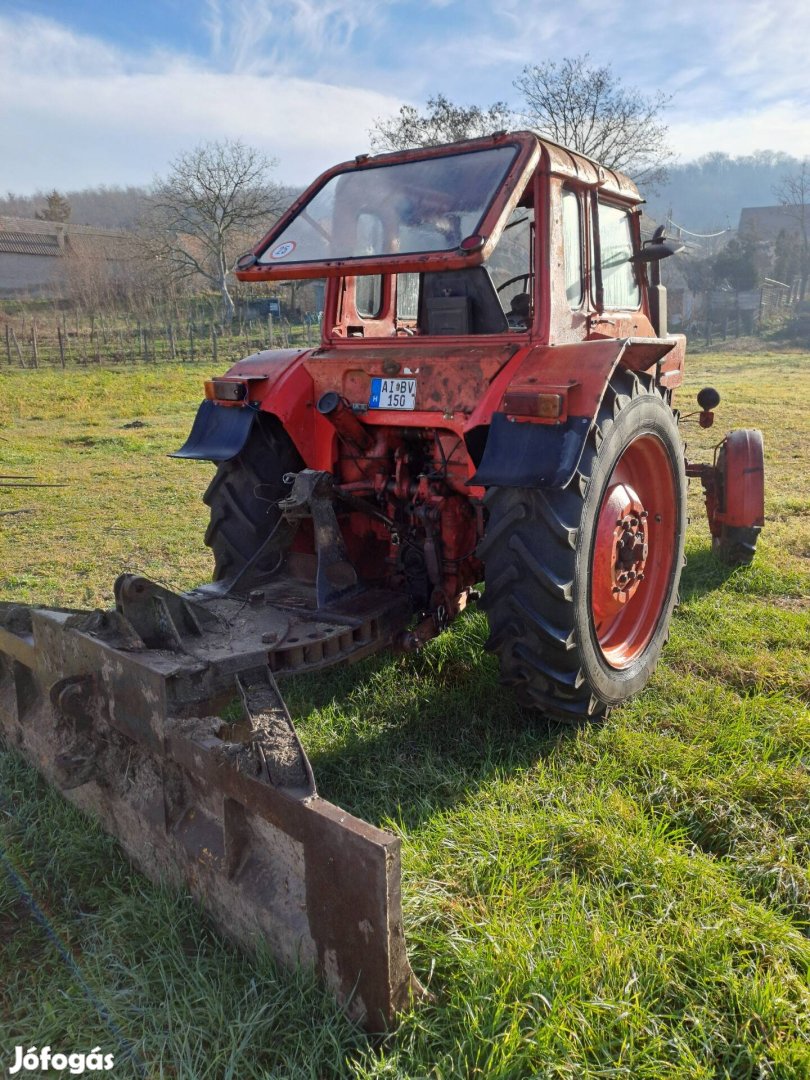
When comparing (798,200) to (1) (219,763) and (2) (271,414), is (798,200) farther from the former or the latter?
(1) (219,763)

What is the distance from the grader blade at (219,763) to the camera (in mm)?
1790

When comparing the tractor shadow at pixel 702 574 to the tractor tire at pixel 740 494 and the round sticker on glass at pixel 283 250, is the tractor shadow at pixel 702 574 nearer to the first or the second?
the tractor tire at pixel 740 494

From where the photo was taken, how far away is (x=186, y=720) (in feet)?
7.35

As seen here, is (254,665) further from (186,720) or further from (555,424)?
(555,424)

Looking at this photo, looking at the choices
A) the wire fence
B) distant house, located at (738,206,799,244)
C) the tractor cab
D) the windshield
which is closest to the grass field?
the tractor cab

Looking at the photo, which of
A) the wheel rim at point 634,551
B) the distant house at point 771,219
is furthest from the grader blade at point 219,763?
the distant house at point 771,219

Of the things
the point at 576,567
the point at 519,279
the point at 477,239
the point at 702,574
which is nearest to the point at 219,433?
the point at 477,239

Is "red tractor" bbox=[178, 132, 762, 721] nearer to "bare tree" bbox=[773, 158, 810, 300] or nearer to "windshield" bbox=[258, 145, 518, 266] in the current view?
"windshield" bbox=[258, 145, 518, 266]

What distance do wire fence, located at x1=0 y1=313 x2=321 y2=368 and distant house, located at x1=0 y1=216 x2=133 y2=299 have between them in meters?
16.6

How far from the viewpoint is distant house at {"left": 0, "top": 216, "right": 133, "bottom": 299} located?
4359cm

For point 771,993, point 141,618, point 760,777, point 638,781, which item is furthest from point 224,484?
point 771,993

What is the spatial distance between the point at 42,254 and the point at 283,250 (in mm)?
48698

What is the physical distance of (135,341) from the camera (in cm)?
2438

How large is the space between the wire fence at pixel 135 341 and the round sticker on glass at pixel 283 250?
1751 cm
